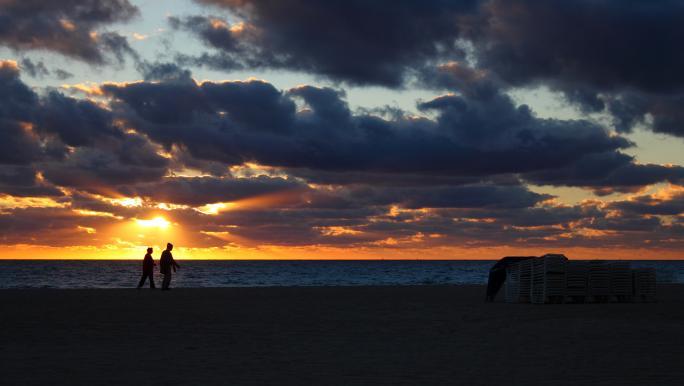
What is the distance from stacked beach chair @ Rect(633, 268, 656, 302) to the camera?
1039 inches

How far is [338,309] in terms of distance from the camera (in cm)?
2281

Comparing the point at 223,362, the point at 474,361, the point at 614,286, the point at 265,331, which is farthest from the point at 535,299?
the point at 223,362

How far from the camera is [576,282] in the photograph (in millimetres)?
25422

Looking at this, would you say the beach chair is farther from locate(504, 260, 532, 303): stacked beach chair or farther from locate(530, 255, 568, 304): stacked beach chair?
locate(504, 260, 532, 303): stacked beach chair

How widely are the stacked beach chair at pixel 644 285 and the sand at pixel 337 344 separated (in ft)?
9.13

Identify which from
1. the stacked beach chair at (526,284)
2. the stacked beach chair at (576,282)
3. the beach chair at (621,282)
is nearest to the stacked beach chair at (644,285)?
the stacked beach chair at (576,282)

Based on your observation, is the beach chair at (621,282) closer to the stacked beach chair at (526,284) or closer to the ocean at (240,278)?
the stacked beach chair at (526,284)

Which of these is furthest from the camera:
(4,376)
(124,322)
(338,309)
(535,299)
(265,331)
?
(535,299)

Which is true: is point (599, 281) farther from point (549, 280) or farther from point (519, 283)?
point (519, 283)

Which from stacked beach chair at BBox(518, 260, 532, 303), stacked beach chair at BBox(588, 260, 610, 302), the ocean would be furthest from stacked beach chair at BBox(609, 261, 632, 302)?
the ocean

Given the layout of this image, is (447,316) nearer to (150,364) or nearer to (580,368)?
(580,368)

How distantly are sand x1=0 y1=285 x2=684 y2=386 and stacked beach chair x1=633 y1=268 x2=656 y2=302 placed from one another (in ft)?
9.13

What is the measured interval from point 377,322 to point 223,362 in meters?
7.49

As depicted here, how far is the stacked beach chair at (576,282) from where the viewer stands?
82.7 feet
